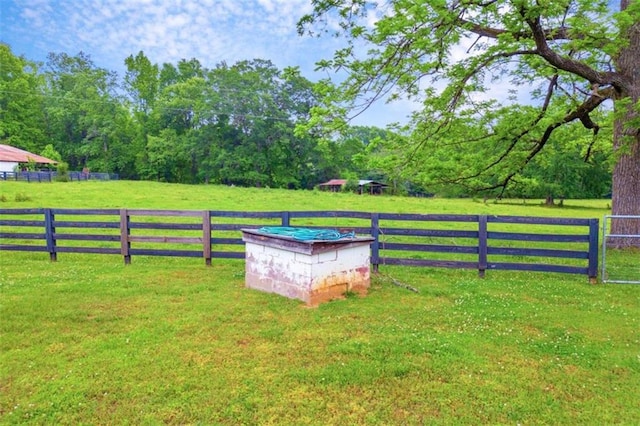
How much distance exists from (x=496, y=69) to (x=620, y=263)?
17.3 ft

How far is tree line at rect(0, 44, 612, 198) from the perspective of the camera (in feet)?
148

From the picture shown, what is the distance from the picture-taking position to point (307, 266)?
210 inches

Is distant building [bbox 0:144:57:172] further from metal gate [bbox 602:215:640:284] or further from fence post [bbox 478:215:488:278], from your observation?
metal gate [bbox 602:215:640:284]

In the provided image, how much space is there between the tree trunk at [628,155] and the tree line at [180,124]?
28.2 meters

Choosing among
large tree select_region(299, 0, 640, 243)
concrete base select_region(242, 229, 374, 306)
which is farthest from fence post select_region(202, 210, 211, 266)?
large tree select_region(299, 0, 640, 243)

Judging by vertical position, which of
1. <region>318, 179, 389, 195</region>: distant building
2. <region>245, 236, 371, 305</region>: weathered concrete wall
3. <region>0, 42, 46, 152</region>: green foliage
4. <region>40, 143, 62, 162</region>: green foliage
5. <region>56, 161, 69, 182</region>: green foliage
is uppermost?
<region>0, 42, 46, 152</region>: green foliage

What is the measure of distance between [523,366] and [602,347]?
3.93 ft

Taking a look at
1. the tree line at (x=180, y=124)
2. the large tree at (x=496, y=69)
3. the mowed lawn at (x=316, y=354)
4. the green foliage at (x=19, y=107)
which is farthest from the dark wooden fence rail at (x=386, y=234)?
the green foliage at (x=19, y=107)

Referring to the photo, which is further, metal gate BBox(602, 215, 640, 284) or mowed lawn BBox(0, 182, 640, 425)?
metal gate BBox(602, 215, 640, 284)

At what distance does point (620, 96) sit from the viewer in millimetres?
9148

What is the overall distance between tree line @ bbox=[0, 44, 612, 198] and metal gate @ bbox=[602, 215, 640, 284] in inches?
1137

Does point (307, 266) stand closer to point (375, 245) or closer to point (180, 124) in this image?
point (375, 245)

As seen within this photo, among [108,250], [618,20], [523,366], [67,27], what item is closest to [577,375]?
[523,366]

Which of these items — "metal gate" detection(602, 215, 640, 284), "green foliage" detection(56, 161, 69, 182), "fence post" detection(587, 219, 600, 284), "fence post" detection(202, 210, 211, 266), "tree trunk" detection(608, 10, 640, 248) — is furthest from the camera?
"green foliage" detection(56, 161, 69, 182)
